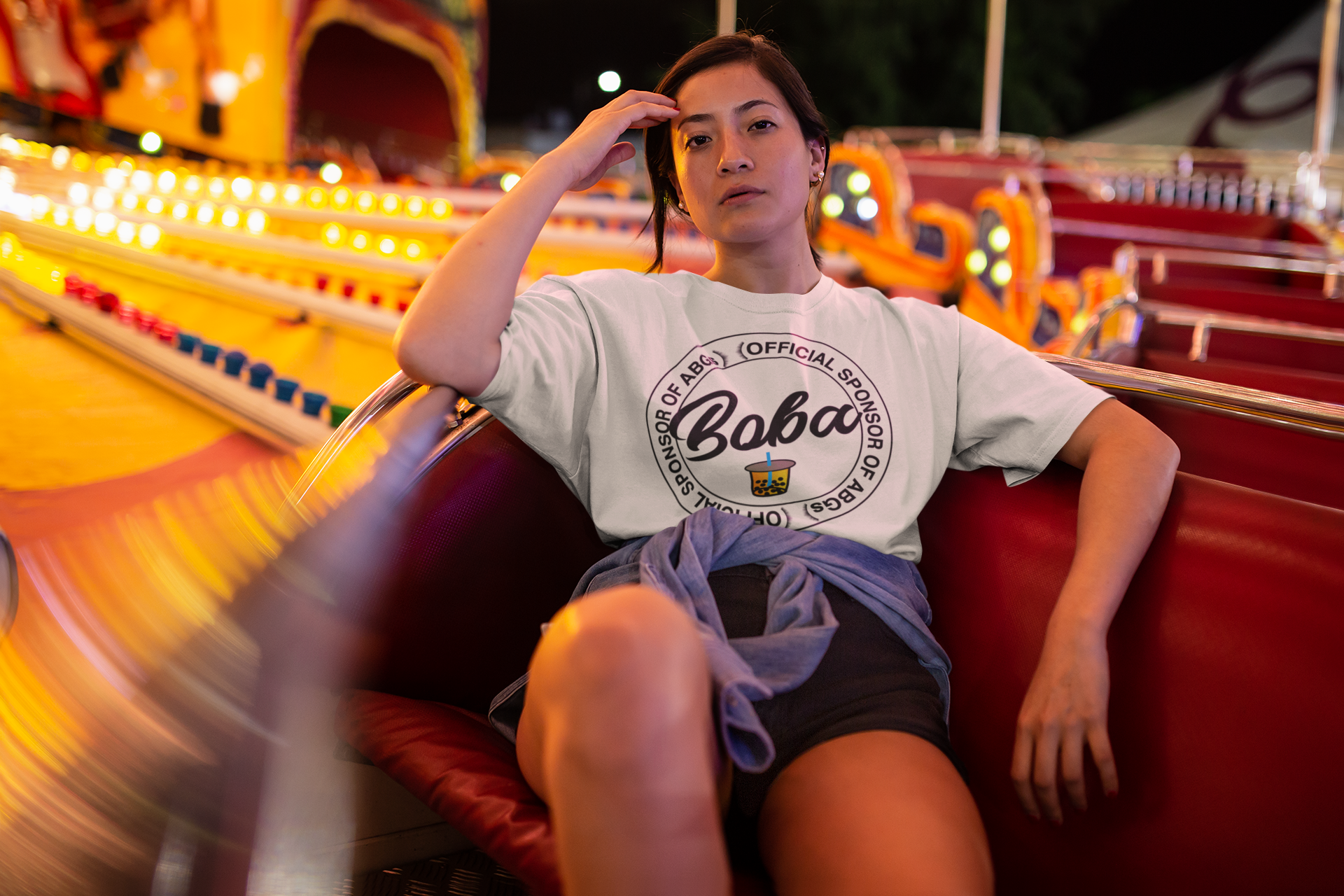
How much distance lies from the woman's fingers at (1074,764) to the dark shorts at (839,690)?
110mm

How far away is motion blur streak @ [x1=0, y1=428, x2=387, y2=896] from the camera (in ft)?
2.57

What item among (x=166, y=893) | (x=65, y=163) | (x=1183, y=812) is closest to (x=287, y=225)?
(x=65, y=163)

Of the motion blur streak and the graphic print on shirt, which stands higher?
the graphic print on shirt

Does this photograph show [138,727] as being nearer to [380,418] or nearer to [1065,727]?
[380,418]

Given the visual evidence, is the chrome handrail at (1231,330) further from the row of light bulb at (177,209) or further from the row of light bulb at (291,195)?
the row of light bulb at (177,209)

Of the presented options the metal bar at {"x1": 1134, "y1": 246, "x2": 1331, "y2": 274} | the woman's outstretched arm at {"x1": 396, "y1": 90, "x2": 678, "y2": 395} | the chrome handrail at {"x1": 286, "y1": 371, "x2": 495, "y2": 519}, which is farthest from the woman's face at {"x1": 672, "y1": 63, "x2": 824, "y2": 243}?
the metal bar at {"x1": 1134, "y1": 246, "x2": 1331, "y2": 274}

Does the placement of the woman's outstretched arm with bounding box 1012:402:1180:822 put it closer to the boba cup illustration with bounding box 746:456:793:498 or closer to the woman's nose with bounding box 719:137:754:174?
the boba cup illustration with bounding box 746:456:793:498

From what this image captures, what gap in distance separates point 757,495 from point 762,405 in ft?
0.36

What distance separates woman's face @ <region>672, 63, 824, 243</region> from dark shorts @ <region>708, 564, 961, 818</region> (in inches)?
16.5

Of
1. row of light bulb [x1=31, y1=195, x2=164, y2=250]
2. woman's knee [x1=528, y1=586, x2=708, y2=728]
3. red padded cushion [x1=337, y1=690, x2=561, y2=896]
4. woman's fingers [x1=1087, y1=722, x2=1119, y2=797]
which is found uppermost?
row of light bulb [x1=31, y1=195, x2=164, y2=250]

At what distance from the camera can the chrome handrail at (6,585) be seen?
1.01 metres

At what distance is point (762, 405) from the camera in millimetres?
1056

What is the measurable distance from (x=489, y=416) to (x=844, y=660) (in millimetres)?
477

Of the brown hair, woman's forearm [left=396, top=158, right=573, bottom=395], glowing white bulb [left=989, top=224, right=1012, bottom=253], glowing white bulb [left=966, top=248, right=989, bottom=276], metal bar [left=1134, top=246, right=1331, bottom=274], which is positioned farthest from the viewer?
glowing white bulb [left=966, top=248, right=989, bottom=276]
